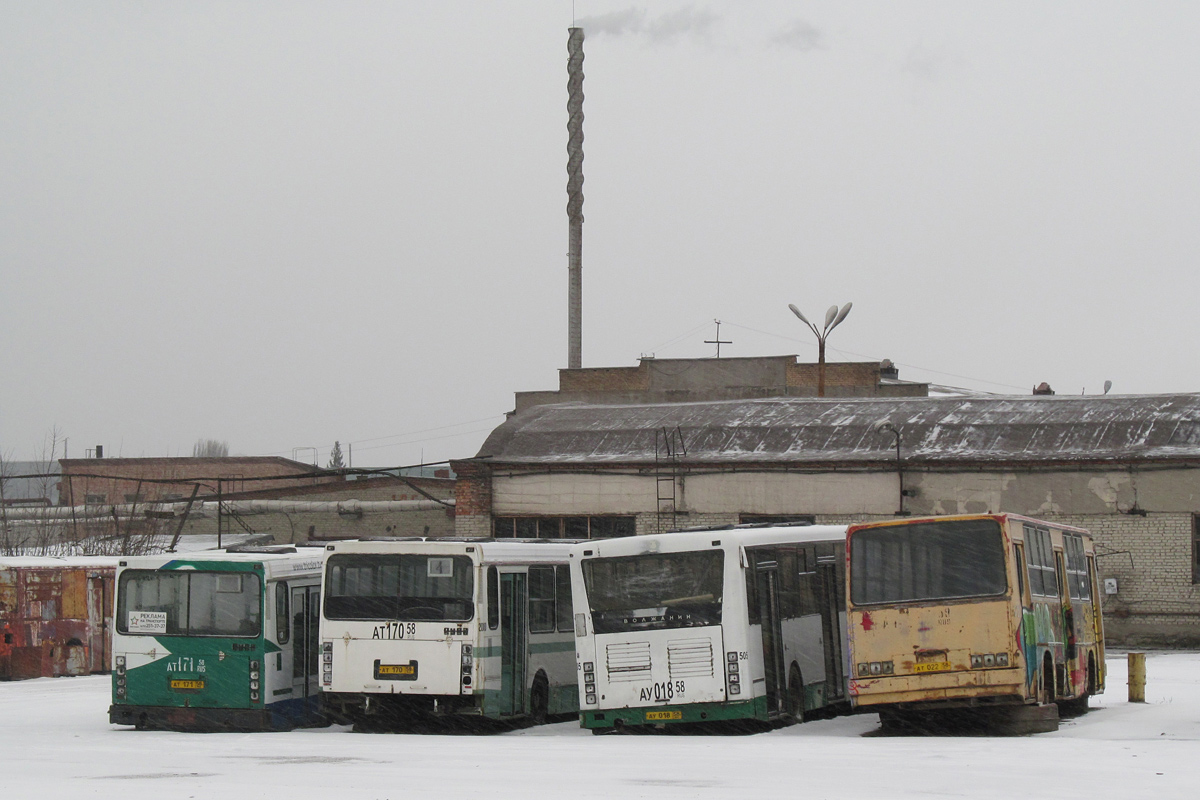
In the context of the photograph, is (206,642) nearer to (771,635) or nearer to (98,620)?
(771,635)

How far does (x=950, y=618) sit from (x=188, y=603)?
31.1 feet

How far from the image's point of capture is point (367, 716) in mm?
18938

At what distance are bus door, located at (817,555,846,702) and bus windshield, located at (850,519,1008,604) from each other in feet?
9.58

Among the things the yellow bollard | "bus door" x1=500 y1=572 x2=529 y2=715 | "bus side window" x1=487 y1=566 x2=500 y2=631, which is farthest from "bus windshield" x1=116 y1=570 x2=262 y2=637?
the yellow bollard

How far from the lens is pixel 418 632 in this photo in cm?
1872

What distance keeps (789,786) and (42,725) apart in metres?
12.0

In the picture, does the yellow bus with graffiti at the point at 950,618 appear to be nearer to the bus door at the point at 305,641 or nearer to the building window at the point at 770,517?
the bus door at the point at 305,641

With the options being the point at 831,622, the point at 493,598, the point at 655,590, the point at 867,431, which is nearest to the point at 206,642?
the point at 493,598

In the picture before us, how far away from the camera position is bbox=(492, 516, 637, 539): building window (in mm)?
35531

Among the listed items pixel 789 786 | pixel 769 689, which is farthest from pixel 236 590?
pixel 789 786

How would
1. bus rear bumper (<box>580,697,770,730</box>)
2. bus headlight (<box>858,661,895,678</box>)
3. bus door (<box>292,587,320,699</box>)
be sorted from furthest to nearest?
1. bus door (<box>292,587,320,699</box>)
2. bus rear bumper (<box>580,697,770,730</box>)
3. bus headlight (<box>858,661,895,678</box>)

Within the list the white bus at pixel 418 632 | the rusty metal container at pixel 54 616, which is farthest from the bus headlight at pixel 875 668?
the rusty metal container at pixel 54 616

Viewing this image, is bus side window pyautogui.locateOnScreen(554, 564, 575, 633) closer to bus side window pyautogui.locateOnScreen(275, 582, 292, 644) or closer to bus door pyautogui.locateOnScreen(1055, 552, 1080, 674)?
bus side window pyautogui.locateOnScreen(275, 582, 292, 644)

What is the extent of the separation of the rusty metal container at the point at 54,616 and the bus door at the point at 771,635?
1648 centimetres
